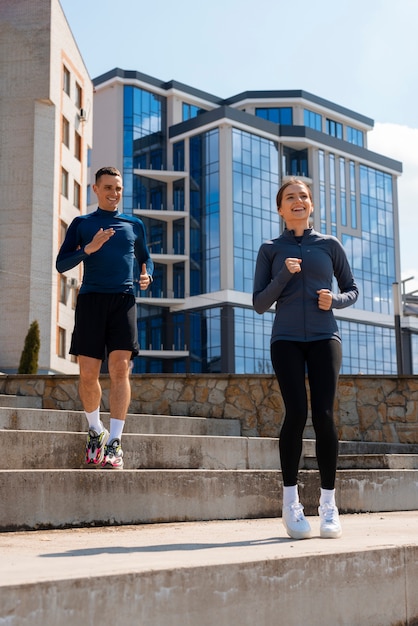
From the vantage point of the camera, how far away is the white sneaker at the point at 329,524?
386 cm

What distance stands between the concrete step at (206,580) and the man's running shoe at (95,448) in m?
0.98

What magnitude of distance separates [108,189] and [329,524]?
2.66m

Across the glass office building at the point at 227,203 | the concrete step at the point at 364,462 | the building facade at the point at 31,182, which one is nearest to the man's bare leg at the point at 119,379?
the concrete step at the point at 364,462

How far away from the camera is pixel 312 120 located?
64.6m

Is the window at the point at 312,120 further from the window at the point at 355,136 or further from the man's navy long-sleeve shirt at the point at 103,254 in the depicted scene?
the man's navy long-sleeve shirt at the point at 103,254

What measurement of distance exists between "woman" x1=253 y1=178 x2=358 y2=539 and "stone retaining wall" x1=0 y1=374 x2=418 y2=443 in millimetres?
6080

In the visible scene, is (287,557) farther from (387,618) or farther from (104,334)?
(104,334)

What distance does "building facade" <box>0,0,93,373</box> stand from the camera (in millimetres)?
36219

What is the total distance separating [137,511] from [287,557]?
1.73 metres

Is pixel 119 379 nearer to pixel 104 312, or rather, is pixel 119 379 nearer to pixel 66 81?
pixel 104 312

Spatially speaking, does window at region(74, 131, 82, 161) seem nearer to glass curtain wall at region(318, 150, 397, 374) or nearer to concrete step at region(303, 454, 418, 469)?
glass curtain wall at region(318, 150, 397, 374)

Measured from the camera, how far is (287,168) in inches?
2362

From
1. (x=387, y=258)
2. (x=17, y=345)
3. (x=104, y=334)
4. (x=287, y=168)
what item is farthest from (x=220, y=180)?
(x=104, y=334)

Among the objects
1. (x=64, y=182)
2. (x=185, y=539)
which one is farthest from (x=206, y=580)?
(x=64, y=182)
